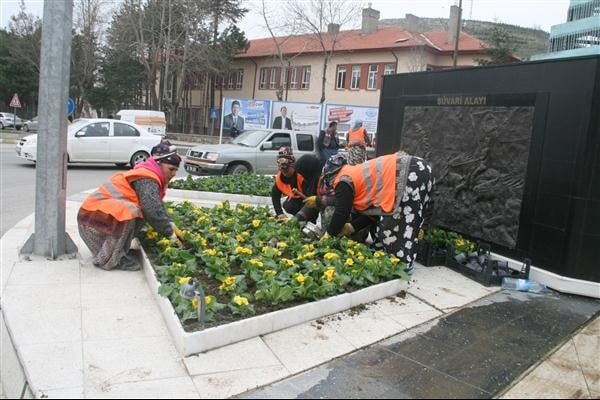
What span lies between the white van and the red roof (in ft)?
55.7

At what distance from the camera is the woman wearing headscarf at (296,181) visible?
6.67 metres

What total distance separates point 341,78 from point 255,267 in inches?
1647

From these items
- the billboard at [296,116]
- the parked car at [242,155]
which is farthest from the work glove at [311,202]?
the billboard at [296,116]

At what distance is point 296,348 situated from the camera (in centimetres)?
398

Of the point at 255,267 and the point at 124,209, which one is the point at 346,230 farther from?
the point at 124,209

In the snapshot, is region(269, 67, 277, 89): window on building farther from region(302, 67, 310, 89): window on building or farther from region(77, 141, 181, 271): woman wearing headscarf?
region(77, 141, 181, 271): woman wearing headscarf

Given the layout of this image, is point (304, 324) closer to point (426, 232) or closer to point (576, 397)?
point (576, 397)

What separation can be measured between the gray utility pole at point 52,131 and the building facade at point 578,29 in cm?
658

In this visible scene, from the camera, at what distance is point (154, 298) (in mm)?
4871

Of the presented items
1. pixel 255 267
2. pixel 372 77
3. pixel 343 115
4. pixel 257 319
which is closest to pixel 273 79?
pixel 372 77

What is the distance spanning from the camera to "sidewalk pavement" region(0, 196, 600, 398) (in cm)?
341

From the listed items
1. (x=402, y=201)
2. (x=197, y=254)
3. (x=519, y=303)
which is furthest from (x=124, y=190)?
(x=519, y=303)

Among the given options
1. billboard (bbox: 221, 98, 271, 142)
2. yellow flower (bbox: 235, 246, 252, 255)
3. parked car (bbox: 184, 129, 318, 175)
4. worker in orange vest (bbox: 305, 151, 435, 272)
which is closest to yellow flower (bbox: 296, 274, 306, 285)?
yellow flower (bbox: 235, 246, 252, 255)

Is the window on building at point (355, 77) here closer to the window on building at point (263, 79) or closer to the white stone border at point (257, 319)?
the window on building at point (263, 79)
